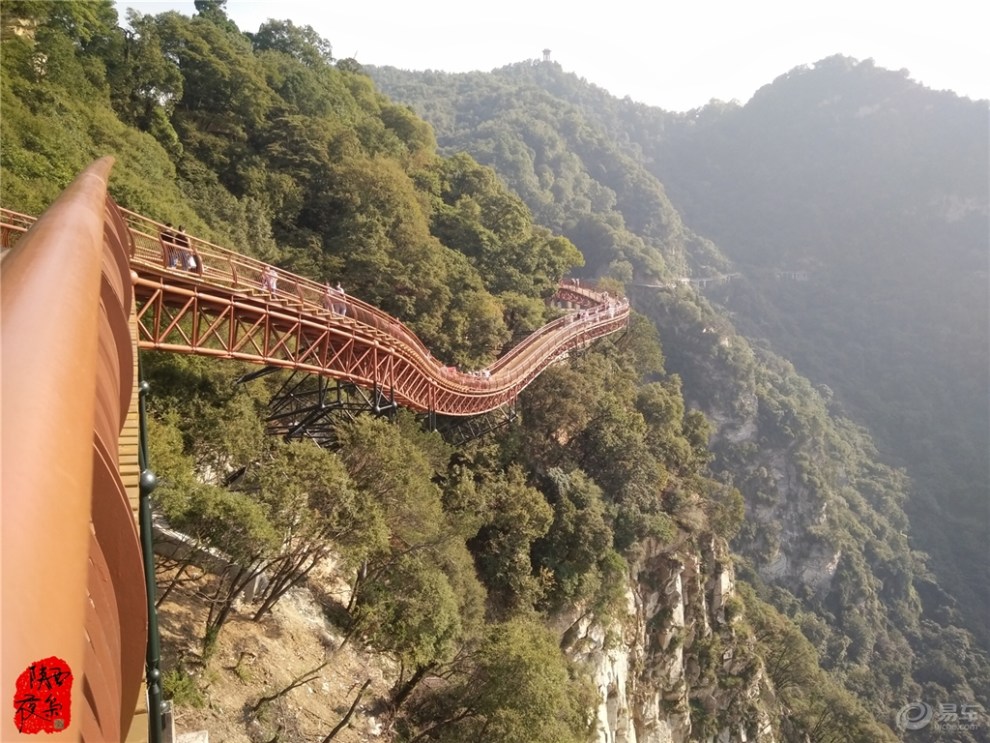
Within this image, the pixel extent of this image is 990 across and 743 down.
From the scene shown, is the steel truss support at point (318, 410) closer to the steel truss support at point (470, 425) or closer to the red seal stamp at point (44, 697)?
the steel truss support at point (470, 425)

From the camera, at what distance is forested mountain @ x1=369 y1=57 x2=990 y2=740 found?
2403 inches

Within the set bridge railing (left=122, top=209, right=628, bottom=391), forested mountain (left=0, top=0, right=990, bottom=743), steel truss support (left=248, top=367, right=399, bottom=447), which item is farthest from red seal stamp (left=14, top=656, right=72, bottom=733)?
steel truss support (left=248, top=367, right=399, bottom=447)

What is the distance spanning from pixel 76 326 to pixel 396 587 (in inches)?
439

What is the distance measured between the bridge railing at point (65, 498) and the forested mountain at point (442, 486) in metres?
6.60

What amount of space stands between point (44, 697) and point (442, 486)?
1802 cm

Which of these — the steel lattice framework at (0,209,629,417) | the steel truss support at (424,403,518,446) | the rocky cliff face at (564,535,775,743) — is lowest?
the rocky cliff face at (564,535,775,743)

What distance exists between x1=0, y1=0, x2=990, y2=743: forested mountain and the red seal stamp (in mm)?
7782

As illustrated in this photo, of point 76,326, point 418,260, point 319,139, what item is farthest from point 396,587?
point 319,139

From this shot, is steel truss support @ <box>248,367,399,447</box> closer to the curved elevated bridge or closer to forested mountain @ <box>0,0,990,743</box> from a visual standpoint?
forested mountain @ <box>0,0,990,743</box>

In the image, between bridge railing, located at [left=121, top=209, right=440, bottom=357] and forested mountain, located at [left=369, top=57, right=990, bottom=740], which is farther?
forested mountain, located at [left=369, top=57, right=990, bottom=740]

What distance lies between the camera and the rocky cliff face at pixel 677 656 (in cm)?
2141

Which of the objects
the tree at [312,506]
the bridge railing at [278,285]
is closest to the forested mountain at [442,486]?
the tree at [312,506]

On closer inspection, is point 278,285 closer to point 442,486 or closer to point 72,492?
point 442,486

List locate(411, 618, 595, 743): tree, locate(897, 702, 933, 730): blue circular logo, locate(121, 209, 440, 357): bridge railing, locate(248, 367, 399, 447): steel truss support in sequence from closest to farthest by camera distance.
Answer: locate(121, 209, 440, 357): bridge railing, locate(411, 618, 595, 743): tree, locate(248, 367, 399, 447): steel truss support, locate(897, 702, 933, 730): blue circular logo
